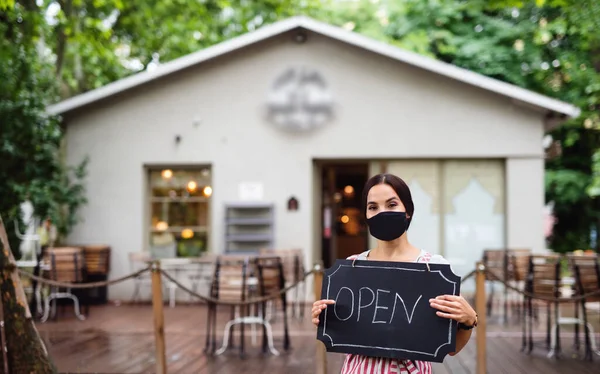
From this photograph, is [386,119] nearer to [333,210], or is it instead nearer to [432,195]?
[432,195]

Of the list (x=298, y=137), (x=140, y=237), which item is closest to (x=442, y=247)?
(x=298, y=137)

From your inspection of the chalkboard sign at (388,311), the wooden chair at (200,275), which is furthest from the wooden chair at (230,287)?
the chalkboard sign at (388,311)

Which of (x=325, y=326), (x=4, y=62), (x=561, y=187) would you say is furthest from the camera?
(x=561, y=187)

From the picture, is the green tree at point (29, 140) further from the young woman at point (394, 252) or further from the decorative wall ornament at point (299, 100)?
the young woman at point (394, 252)

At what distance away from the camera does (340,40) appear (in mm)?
9922

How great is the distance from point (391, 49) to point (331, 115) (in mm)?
1484

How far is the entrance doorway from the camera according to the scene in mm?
11727

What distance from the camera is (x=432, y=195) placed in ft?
32.6

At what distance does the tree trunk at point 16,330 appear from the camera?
15.6 ft

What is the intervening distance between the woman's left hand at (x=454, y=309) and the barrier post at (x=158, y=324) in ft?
12.0

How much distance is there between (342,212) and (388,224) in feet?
35.8

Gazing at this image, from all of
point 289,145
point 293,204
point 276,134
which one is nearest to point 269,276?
point 293,204

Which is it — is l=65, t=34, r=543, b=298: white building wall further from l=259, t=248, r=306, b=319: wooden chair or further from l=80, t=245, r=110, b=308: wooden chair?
l=259, t=248, r=306, b=319: wooden chair

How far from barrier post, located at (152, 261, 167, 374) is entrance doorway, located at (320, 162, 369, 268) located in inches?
253
